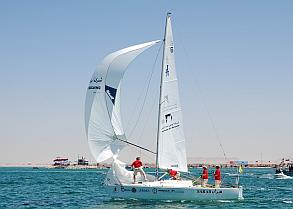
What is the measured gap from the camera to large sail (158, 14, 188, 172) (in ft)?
131

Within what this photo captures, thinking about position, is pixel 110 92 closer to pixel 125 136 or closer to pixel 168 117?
pixel 125 136

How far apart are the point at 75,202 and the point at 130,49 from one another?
11.5 meters

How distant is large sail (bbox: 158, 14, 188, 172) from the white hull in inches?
76.6

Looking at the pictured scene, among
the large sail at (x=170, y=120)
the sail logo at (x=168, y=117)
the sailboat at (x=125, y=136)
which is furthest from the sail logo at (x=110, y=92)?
→ the sail logo at (x=168, y=117)

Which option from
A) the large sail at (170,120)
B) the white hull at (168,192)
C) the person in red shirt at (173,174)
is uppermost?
the large sail at (170,120)

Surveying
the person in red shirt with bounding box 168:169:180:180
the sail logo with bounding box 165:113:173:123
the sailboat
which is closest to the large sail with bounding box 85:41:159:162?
the sailboat

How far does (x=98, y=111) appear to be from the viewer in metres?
39.0

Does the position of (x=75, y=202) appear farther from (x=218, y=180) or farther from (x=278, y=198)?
(x=278, y=198)

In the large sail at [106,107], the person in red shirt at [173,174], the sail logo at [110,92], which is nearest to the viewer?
the large sail at [106,107]

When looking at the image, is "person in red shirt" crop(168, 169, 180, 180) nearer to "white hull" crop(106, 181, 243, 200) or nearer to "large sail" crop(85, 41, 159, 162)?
"white hull" crop(106, 181, 243, 200)

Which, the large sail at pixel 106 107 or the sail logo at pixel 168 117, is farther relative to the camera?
the sail logo at pixel 168 117

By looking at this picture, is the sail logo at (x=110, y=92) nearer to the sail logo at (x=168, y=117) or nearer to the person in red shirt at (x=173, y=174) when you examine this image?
the sail logo at (x=168, y=117)

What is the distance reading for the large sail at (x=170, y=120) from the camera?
3997cm

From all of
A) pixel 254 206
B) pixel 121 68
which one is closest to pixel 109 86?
pixel 121 68
